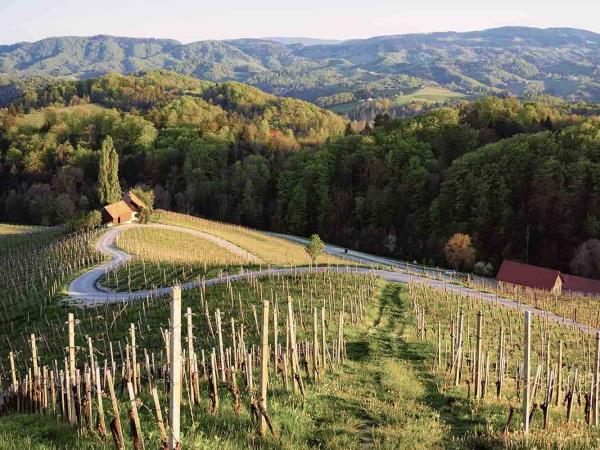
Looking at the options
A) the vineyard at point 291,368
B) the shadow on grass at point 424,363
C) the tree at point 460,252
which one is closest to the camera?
the vineyard at point 291,368

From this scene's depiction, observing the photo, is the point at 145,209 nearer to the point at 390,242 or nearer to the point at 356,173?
the point at 390,242

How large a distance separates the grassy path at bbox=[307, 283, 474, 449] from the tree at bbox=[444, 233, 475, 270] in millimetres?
52487

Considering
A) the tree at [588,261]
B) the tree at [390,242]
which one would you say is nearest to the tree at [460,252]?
the tree at [588,261]

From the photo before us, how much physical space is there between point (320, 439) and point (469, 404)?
17.4ft

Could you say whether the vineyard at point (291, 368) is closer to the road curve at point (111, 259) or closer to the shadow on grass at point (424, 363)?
the shadow on grass at point (424, 363)

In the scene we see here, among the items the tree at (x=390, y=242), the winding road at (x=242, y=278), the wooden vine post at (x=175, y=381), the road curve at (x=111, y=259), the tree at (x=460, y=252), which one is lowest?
the tree at (x=390, y=242)

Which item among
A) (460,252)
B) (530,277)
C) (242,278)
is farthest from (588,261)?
(242,278)

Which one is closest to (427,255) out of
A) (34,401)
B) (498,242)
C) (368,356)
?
(498,242)

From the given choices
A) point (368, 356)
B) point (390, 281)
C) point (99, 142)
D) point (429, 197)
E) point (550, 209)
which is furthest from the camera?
point (99, 142)

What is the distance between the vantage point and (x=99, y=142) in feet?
458

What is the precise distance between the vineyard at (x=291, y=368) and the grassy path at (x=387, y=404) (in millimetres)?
57

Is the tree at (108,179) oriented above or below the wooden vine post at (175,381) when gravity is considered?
below

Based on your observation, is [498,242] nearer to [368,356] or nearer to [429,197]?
[429,197]

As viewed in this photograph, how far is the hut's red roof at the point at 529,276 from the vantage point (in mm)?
55094
